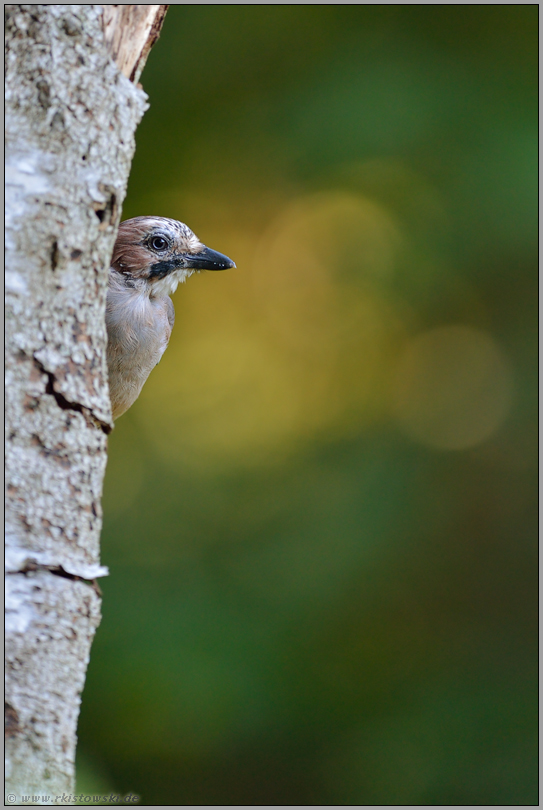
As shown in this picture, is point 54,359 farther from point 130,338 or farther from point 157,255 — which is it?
point 157,255

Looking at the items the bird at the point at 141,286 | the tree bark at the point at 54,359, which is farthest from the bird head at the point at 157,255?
the tree bark at the point at 54,359

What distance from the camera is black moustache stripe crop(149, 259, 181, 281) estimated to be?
2.86 m

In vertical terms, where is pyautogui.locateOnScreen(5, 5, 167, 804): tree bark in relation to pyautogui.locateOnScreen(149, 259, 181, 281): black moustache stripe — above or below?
below

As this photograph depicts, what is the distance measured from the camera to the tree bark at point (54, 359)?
1.42 metres

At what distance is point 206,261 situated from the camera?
2908 mm

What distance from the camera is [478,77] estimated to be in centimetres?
491

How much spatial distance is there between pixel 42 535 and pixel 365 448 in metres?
4.09

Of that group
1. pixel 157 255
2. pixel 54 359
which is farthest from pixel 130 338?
pixel 54 359

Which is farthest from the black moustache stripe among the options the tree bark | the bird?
the tree bark

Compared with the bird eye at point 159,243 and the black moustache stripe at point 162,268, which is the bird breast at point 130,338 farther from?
the bird eye at point 159,243

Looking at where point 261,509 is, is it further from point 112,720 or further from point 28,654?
point 28,654

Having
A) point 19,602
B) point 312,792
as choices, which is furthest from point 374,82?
point 312,792

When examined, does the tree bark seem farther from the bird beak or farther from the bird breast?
the bird beak

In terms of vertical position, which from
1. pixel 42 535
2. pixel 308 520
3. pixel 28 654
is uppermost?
pixel 308 520
